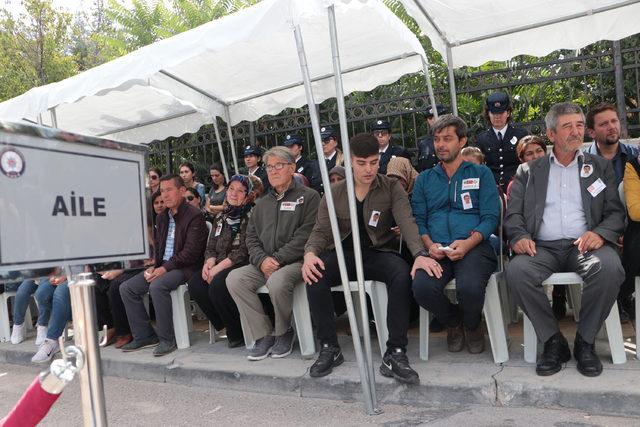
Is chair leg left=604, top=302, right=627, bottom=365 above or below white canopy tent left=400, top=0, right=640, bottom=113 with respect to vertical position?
below

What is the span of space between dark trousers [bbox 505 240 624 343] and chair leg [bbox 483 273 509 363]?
210 mm

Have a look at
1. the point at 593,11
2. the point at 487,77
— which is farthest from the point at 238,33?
the point at 487,77

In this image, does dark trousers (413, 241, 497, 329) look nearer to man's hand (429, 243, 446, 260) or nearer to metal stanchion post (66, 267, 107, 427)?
man's hand (429, 243, 446, 260)

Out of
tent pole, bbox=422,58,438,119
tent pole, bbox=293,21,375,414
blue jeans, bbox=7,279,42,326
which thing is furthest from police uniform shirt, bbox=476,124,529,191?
blue jeans, bbox=7,279,42,326

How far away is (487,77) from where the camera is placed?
289 inches

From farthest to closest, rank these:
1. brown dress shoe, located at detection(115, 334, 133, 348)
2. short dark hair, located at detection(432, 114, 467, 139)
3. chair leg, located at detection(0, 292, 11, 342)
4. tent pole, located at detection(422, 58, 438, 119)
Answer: chair leg, located at detection(0, 292, 11, 342) → tent pole, located at detection(422, 58, 438, 119) → brown dress shoe, located at detection(115, 334, 133, 348) → short dark hair, located at detection(432, 114, 467, 139)

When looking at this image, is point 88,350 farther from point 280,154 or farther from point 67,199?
point 280,154

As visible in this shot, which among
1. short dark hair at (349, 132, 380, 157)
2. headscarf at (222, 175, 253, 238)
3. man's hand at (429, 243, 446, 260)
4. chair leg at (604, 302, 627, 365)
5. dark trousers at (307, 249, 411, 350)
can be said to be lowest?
chair leg at (604, 302, 627, 365)

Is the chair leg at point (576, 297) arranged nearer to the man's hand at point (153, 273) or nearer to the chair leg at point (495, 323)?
the chair leg at point (495, 323)

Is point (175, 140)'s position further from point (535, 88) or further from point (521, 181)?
point (521, 181)

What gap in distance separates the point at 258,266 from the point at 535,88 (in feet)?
17.0

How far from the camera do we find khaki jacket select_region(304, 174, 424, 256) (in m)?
4.17

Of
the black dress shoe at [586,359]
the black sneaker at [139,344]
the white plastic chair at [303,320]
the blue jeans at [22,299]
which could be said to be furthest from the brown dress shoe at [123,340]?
the black dress shoe at [586,359]

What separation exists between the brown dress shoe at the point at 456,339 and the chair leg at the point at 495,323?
0.32 meters
